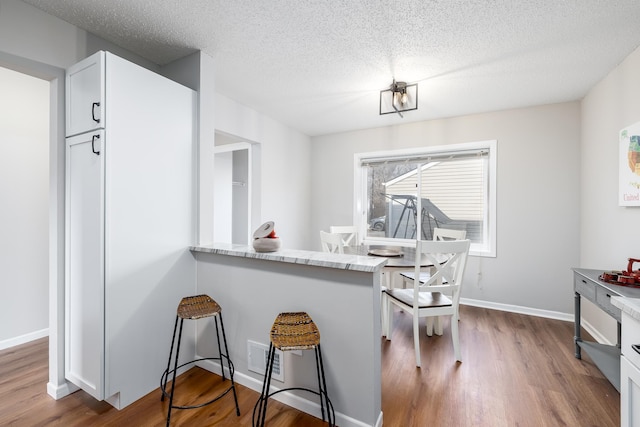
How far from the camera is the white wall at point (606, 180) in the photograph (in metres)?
2.21

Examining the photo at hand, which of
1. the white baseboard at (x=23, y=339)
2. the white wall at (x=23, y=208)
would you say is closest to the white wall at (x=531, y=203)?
the white wall at (x=23, y=208)

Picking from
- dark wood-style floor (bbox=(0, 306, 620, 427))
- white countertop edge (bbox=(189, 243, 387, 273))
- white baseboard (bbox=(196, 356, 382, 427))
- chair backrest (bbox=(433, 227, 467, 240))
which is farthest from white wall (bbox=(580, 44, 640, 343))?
white baseboard (bbox=(196, 356, 382, 427))

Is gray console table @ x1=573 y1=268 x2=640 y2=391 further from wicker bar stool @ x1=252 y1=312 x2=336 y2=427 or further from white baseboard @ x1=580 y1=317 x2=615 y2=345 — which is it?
wicker bar stool @ x1=252 y1=312 x2=336 y2=427

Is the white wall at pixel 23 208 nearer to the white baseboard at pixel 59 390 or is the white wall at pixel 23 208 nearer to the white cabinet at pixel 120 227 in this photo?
the white baseboard at pixel 59 390

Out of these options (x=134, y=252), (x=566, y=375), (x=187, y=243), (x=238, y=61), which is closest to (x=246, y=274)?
(x=187, y=243)

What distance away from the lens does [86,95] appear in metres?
1.77

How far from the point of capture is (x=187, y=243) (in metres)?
2.20

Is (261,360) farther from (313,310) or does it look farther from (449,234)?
(449,234)

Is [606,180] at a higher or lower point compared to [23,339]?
higher

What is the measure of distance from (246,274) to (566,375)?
242 centimetres

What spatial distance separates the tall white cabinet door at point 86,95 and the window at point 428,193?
3.25 meters

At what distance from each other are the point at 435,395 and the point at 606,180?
2391 mm

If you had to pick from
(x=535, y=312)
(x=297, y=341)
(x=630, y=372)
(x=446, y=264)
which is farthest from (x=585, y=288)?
(x=297, y=341)

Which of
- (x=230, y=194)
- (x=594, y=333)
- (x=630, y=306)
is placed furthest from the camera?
(x=230, y=194)
